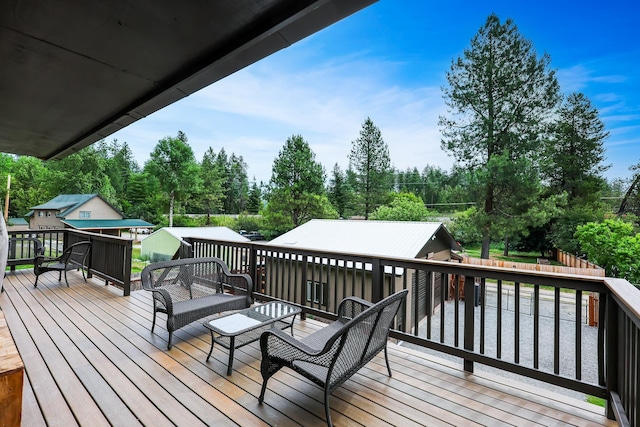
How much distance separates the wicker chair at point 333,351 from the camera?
1.92 m

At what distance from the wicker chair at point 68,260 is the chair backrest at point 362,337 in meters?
5.58

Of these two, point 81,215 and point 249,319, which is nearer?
point 249,319

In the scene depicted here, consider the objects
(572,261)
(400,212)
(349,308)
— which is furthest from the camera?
(400,212)

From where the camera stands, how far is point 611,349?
2080 millimetres

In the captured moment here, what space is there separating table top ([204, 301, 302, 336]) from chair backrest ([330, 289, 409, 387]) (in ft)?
3.36

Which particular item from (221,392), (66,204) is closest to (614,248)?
(221,392)

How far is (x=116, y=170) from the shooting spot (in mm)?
35250

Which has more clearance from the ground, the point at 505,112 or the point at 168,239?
the point at 505,112

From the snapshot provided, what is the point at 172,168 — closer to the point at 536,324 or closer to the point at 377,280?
the point at 377,280

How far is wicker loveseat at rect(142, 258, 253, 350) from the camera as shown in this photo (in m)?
3.20

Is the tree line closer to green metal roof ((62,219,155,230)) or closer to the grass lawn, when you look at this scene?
the grass lawn

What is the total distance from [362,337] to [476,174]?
58.2ft

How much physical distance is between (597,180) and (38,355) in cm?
2981

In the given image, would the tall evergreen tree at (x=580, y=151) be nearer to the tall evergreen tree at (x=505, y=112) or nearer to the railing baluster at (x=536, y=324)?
the tall evergreen tree at (x=505, y=112)
